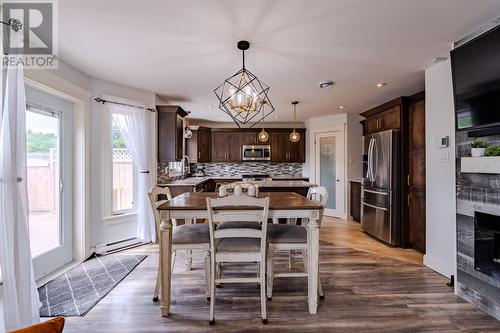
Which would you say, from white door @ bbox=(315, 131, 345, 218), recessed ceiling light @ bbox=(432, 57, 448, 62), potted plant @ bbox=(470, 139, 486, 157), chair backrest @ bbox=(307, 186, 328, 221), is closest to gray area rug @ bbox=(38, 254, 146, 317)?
chair backrest @ bbox=(307, 186, 328, 221)

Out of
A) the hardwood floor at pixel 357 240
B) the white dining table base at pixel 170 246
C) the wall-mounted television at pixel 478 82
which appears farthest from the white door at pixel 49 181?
the wall-mounted television at pixel 478 82

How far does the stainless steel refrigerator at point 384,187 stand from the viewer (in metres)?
3.88

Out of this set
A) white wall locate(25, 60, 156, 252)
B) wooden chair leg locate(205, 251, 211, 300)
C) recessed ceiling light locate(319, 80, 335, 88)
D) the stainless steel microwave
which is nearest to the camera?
wooden chair leg locate(205, 251, 211, 300)

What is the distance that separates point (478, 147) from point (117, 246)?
4.48 metres

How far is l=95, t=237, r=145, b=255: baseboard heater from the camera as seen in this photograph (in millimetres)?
3591

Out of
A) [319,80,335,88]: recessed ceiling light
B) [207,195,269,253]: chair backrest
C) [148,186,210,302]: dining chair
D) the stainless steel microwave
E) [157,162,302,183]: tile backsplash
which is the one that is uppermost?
[319,80,335,88]: recessed ceiling light

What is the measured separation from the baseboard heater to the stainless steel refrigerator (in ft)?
12.5

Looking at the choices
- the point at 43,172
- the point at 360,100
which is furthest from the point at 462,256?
the point at 43,172

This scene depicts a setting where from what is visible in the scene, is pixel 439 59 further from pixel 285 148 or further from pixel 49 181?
pixel 49 181

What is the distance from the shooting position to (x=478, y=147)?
2.26 metres

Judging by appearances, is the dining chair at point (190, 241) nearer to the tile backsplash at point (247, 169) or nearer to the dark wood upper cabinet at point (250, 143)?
the dark wood upper cabinet at point (250, 143)

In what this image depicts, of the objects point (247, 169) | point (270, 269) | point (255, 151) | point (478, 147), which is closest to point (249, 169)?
point (247, 169)

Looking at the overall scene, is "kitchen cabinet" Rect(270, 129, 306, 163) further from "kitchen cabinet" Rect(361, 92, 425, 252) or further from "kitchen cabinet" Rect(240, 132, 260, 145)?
"kitchen cabinet" Rect(361, 92, 425, 252)

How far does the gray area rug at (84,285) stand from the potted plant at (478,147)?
3.65 metres
